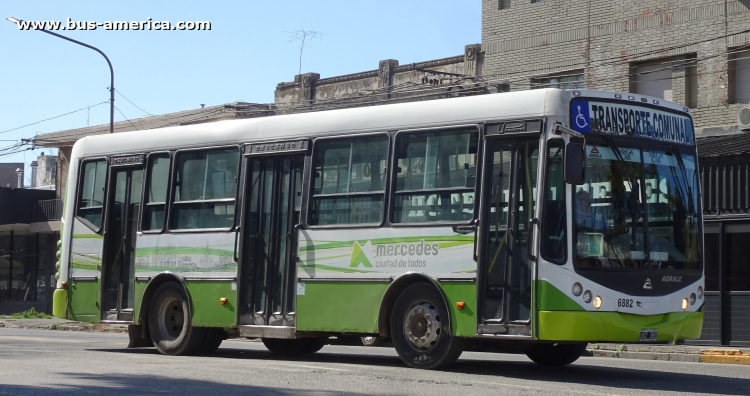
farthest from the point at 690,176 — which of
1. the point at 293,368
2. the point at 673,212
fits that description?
the point at 293,368

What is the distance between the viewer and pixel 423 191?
1202 cm

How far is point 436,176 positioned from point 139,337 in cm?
592

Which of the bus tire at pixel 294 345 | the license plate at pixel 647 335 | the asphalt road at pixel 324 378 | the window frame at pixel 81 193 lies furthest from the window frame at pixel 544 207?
the window frame at pixel 81 193

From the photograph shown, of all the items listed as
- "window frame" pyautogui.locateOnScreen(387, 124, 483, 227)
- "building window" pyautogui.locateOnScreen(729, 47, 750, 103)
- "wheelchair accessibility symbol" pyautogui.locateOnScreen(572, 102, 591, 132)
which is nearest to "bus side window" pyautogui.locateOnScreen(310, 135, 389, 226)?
"window frame" pyautogui.locateOnScreen(387, 124, 483, 227)

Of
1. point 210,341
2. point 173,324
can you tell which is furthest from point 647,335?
point 173,324

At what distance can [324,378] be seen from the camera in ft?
35.1

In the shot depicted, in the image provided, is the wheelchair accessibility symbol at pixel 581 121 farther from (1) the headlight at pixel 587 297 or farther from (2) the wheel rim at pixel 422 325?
(2) the wheel rim at pixel 422 325

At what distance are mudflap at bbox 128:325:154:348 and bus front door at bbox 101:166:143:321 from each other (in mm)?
276

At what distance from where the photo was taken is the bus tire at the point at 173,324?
1456 centimetres

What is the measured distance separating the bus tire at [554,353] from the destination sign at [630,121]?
2.81 metres

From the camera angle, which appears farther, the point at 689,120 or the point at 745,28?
the point at 745,28

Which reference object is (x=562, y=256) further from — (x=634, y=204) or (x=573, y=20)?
(x=573, y=20)

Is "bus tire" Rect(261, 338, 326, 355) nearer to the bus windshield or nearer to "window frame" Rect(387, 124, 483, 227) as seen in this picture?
"window frame" Rect(387, 124, 483, 227)

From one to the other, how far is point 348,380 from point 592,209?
3091mm
